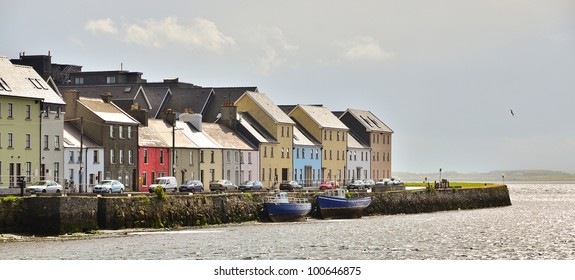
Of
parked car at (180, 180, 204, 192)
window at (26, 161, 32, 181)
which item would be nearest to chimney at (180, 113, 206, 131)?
parked car at (180, 180, 204, 192)

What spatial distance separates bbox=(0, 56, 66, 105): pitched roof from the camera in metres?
87.8

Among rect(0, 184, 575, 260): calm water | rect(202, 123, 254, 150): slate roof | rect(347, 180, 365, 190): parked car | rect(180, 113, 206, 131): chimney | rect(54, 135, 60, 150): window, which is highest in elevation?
rect(180, 113, 206, 131): chimney

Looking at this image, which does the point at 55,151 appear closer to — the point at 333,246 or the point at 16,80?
the point at 16,80

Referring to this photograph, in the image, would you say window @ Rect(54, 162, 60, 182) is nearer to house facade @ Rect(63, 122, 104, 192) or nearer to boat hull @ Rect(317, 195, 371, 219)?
house facade @ Rect(63, 122, 104, 192)

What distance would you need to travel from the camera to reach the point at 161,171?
107500mm

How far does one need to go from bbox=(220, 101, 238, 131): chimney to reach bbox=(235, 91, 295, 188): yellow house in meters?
3.59

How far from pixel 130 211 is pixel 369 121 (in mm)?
96376

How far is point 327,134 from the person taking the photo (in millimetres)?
145625

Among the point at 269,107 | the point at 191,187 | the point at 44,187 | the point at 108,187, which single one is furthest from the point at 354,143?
the point at 44,187

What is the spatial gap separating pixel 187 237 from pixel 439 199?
159 ft

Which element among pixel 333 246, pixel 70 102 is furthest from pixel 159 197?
pixel 70 102

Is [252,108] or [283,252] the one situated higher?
[252,108]

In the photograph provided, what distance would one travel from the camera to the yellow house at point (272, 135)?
12875 centimetres
